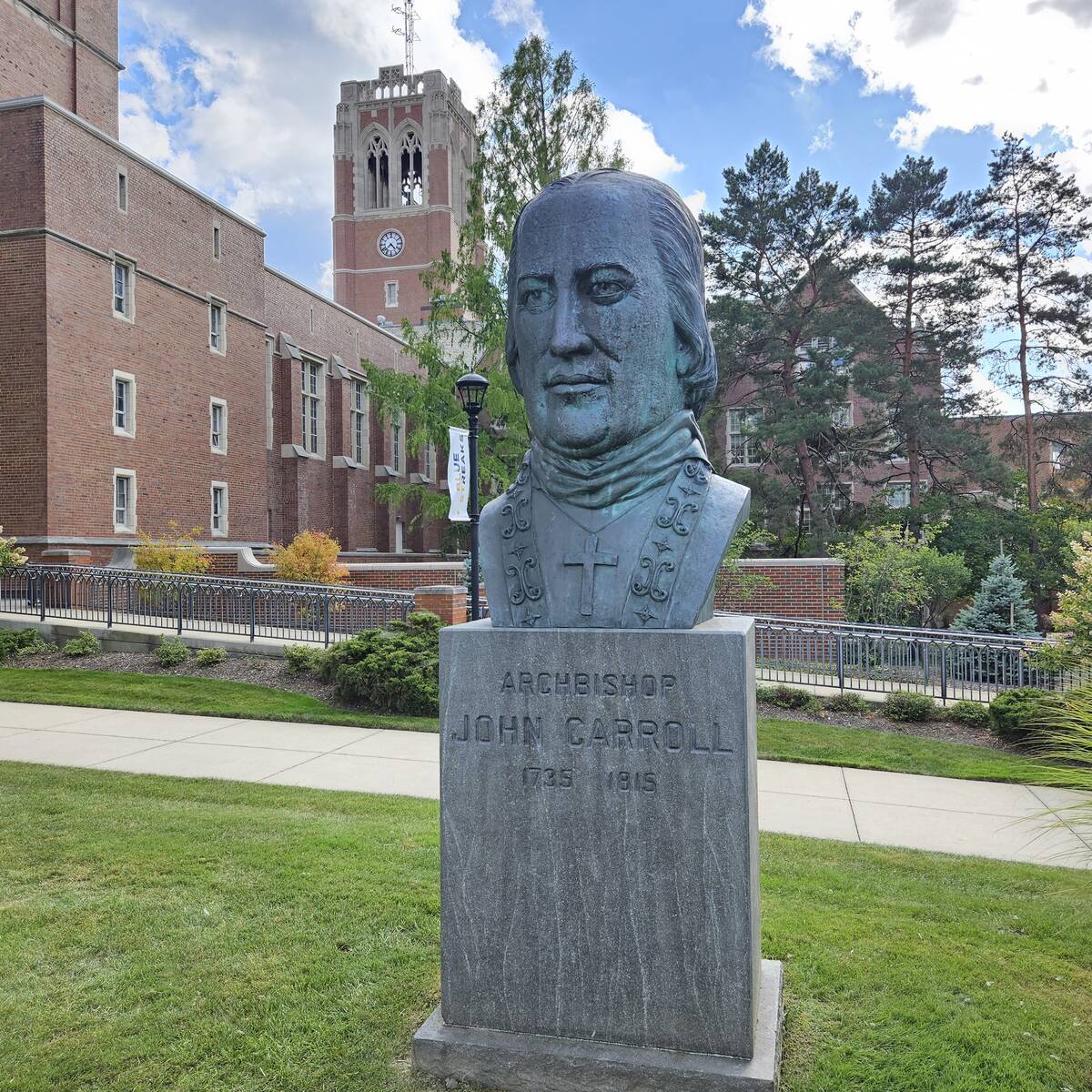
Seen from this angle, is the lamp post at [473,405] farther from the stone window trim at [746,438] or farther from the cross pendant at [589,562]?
the stone window trim at [746,438]

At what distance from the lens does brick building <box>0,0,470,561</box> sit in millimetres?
22172

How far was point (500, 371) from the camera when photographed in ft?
74.0

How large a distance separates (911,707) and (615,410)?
9.46m

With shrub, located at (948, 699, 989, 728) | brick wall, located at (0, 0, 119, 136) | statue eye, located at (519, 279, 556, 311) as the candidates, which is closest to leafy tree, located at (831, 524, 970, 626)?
shrub, located at (948, 699, 989, 728)

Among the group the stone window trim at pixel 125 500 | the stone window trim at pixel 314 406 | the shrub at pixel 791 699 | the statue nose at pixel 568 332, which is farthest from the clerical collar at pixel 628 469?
the stone window trim at pixel 314 406

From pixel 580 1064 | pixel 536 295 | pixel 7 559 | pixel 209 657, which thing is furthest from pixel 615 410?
pixel 7 559

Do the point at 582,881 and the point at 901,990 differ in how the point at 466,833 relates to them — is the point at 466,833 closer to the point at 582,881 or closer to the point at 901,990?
the point at 582,881

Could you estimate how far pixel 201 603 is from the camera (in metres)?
17.1

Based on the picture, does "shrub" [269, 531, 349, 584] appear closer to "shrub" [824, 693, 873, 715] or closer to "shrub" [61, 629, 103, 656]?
"shrub" [61, 629, 103, 656]

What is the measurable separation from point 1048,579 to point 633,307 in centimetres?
2809

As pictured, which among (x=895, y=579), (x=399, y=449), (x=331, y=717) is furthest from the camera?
(x=399, y=449)

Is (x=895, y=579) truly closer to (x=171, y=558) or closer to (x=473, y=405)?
(x=473, y=405)

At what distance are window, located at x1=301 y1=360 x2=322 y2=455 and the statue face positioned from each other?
3430 centimetres

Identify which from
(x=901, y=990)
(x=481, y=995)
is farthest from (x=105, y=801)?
(x=901, y=990)
